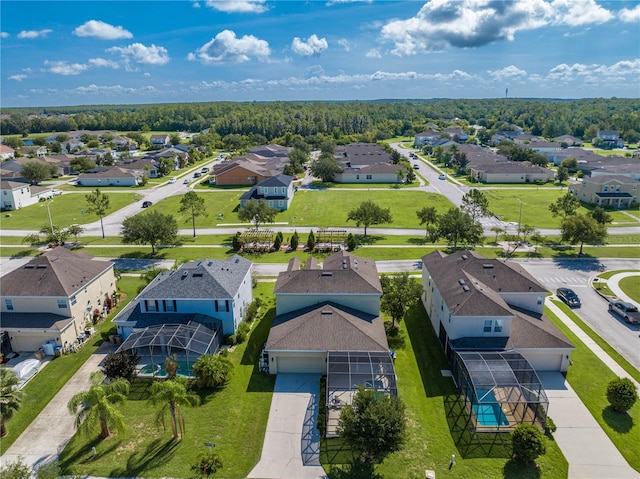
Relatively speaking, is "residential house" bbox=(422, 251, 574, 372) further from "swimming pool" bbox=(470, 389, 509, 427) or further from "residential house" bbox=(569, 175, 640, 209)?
"residential house" bbox=(569, 175, 640, 209)

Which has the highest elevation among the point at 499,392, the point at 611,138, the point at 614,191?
the point at 611,138

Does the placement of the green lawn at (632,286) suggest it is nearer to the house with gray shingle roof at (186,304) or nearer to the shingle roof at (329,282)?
the shingle roof at (329,282)

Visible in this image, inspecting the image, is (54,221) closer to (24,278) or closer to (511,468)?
(24,278)

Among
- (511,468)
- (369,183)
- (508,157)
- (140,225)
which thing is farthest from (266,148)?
(511,468)

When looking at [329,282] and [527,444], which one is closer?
[527,444]

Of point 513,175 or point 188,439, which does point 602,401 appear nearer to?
point 188,439

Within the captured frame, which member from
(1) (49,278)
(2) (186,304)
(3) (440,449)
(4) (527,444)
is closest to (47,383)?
(1) (49,278)
